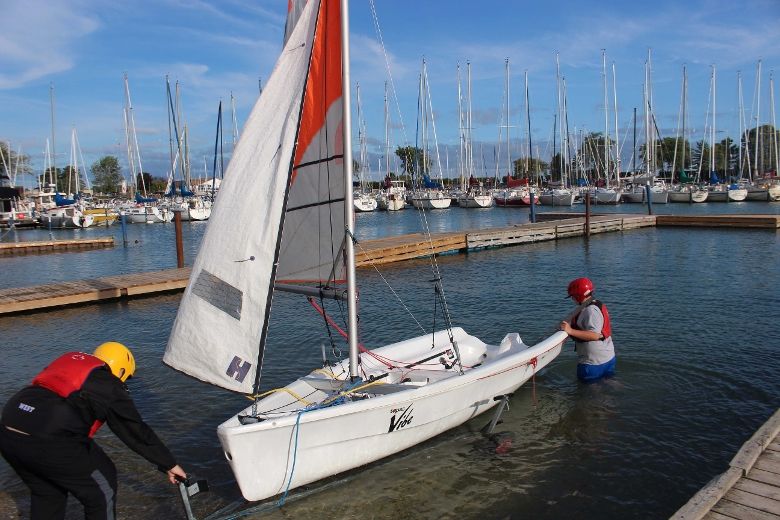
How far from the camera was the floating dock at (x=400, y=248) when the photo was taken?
17547 millimetres

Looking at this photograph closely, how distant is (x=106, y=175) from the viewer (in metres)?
127

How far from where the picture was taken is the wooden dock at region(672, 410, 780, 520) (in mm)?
5012

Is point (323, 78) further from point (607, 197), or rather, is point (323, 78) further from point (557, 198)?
point (607, 197)

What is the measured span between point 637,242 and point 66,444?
31.6 meters

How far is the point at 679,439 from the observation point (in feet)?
27.4

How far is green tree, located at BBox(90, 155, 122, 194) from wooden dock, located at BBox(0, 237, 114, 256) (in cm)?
9386

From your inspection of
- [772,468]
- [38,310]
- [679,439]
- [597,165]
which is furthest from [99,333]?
[597,165]

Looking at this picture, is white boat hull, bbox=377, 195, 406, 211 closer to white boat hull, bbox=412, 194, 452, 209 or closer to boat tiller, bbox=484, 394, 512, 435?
white boat hull, bbox=412, 194, 452, 209

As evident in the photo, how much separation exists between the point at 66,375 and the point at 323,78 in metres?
4.48

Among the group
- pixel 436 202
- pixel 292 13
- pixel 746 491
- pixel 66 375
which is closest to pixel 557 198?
pixel 436 202

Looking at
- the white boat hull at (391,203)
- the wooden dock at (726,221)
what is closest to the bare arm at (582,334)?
the wooden dock at (726,221)

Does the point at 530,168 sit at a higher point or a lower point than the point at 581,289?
higher

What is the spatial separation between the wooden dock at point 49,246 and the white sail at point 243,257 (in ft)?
119

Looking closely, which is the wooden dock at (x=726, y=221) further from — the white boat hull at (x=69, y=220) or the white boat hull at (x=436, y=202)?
the white boat hull at (x=69, y=220)
